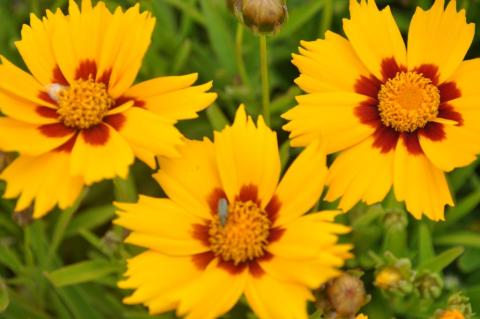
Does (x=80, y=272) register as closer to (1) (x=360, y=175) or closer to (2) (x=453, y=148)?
(1) (x=360, y=175)

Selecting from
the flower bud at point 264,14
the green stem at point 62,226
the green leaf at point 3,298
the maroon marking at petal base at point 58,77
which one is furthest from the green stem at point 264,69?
the green leaf at point 3,298

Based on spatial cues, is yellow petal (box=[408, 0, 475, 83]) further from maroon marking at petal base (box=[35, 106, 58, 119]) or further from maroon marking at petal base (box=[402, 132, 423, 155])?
maroon marking at petal base (box=[35, 106, 58, 119])

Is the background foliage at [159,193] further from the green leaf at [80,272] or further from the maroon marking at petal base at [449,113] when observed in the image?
the maroon marking at petal base at [449,113]

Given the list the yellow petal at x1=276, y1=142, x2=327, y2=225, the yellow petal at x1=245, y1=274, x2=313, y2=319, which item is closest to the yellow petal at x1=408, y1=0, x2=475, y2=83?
the yellow petal at x1=276, y1=142, x2=327, y2=225

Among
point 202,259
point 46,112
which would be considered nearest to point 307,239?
point 202,259

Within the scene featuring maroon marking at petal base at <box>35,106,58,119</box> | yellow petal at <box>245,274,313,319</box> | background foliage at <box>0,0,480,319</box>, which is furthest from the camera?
background foliage at <box>0,0,480,319</box>

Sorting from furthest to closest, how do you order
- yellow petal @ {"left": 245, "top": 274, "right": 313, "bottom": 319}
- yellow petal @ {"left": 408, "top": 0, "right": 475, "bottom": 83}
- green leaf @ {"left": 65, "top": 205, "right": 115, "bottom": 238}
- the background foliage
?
green leaf @ {"left": 65, "top": 205, "right": 115, "bottom": 238}
the background foliage
yellow petal @ {"left": 408, "top": 0, "right": 475, "bottom": 83}
yellow petal @ {"left": 245, "top": 274, "right": 313, "bottom": 319}

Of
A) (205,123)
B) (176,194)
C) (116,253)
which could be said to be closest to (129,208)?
(176,194)
